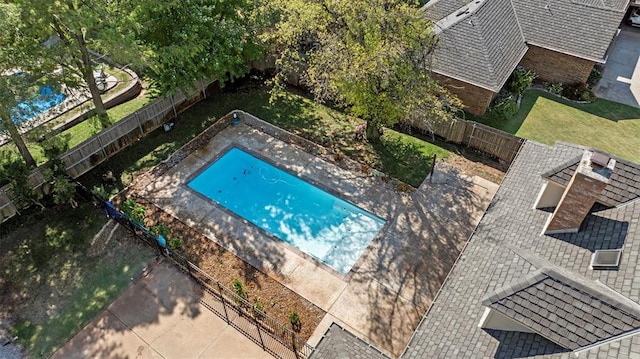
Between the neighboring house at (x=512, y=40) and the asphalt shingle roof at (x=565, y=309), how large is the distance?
15702 millimetres

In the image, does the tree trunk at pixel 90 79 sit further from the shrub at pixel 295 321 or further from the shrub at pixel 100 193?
the shrub at pixel 295 321

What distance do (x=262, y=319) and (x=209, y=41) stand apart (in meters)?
15.3

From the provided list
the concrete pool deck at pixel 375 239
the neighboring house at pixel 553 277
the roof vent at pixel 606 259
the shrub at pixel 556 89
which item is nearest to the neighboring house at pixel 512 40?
the shrub at pixel 556 89

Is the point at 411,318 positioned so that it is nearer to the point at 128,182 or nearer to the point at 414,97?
the point at 414,97

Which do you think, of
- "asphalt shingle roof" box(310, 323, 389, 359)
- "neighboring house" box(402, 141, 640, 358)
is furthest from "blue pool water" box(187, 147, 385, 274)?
"neighboring house" box(402, 141, 640, 358)

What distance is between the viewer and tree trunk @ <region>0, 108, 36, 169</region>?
699 inches

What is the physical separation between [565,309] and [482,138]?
578 inches

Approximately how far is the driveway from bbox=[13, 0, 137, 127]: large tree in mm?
29696

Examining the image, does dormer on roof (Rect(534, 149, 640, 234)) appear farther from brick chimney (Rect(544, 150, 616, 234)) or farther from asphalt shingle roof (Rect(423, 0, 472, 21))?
asphalt shingle roof (Rect(423, 0, 472, 21))

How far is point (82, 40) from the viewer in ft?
66.8

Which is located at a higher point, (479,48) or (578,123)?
(479,48)

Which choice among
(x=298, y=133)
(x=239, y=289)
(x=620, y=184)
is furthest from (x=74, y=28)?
(x=620, y=184)

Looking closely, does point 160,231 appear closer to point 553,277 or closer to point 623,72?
point 553,277

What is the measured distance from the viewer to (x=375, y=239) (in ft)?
64.4
